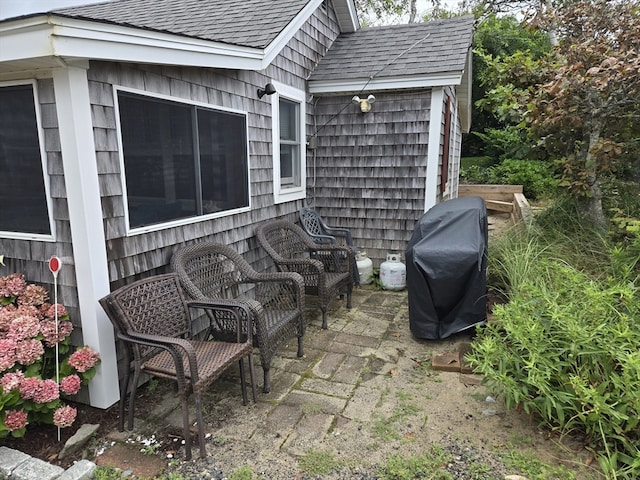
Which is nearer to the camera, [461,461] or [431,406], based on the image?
[461,461]

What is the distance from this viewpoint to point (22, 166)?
8.21 feet

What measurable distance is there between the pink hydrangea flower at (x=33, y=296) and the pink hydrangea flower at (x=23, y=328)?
20cm

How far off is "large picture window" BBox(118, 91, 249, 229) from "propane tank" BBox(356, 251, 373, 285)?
1871 millimetres

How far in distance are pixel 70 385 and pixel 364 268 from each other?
353 centimetres

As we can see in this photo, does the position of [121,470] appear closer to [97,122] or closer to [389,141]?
[97,122]

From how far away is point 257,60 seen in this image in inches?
142

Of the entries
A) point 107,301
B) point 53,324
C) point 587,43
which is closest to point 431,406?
point 107,301

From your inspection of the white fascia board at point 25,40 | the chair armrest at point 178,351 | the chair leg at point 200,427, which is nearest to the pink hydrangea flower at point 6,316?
the chair armrest at point 178,351

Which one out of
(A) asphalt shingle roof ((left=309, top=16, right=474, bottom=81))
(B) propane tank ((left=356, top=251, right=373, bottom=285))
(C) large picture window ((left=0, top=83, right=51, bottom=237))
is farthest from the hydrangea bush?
(A) asphalt shingle roof ((left=309, top=16, right=474, bottom=81))

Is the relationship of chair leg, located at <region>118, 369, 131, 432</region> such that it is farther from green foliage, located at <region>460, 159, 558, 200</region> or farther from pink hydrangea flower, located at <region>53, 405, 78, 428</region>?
green foliage, located at <region>460, 159, 558, 200</region>

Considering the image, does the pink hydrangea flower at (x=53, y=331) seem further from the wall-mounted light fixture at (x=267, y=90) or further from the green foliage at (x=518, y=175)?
the green foliage at (x=518, y=175)

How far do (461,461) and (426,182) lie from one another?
3.48 metres

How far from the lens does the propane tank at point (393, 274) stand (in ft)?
16.5

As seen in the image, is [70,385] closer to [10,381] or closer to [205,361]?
[10,381]
